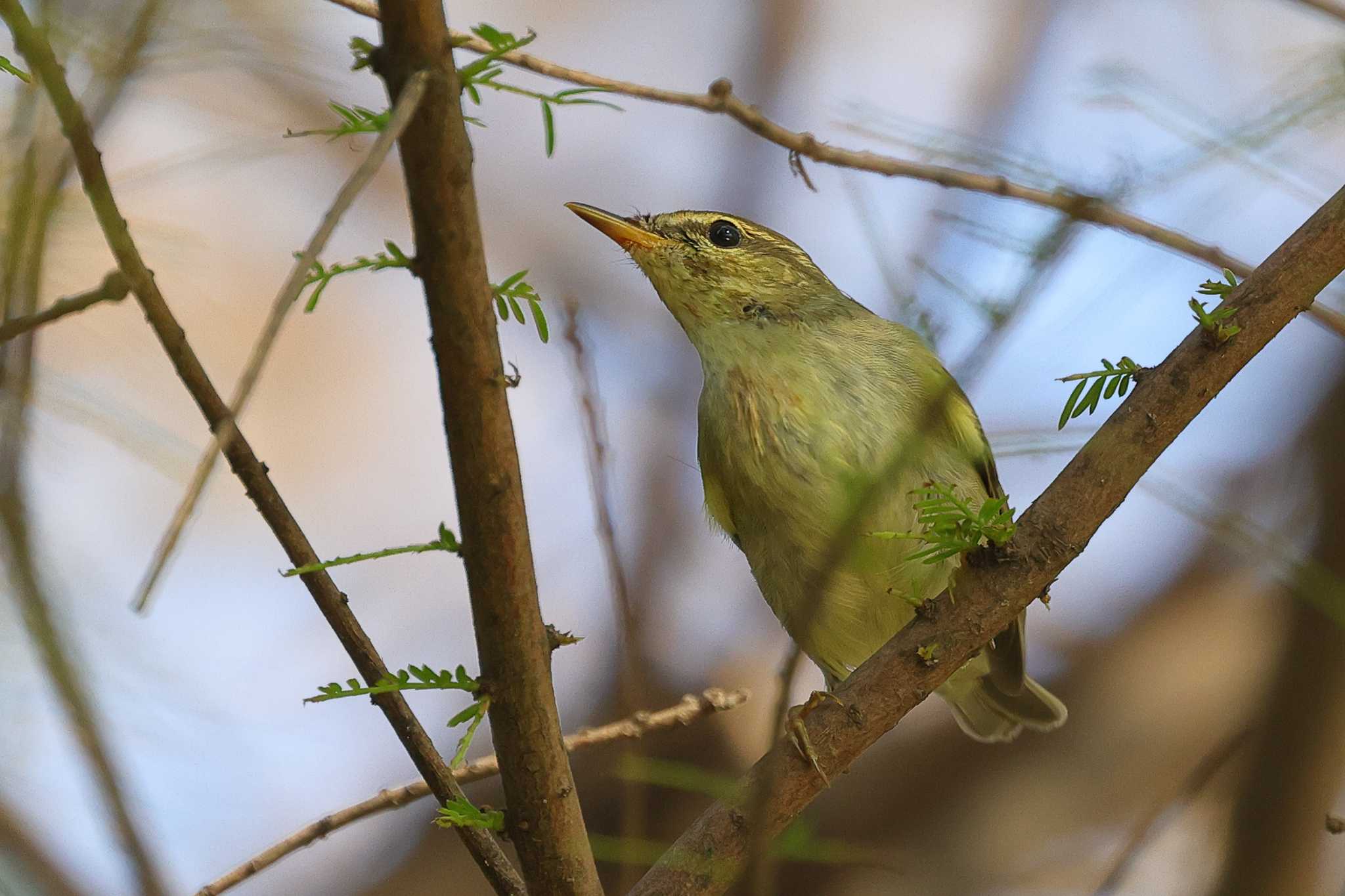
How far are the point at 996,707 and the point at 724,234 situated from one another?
65.2 inches

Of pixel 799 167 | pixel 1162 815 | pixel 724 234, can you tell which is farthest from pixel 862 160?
pixel 1162 815

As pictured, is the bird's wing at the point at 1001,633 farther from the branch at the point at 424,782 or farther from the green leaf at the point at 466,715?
the green leaf at the point at 466,715

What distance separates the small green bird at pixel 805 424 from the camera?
120 inches

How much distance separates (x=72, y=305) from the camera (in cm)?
112

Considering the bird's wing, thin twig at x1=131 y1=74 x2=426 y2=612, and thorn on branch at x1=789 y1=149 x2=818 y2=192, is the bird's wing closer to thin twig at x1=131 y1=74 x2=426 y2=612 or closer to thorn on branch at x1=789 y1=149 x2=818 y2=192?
thorn on branch at x1=789 y1=149 x2=818 y2=192

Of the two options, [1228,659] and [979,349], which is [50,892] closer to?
[979,349]

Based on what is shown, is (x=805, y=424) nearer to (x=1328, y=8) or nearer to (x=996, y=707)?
(x=996, y=707)

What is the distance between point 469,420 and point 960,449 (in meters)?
1.99

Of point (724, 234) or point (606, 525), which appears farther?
point (724, 234)

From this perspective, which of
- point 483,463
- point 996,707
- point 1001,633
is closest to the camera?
point 483,463

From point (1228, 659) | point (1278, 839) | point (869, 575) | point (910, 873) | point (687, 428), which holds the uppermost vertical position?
point (687, 428)

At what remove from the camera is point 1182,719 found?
4.71 meters

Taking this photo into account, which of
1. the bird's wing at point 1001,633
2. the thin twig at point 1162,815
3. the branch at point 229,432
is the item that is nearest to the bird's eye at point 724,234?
the bird's wing at point 1001,633

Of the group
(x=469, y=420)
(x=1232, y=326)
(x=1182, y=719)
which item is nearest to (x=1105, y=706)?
(x=1182, y=719)
